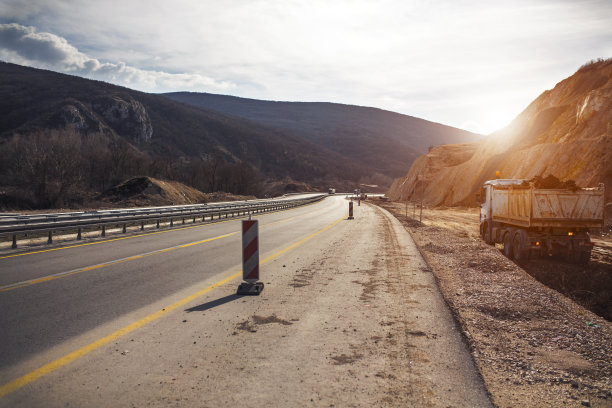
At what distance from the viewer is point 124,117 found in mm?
109438

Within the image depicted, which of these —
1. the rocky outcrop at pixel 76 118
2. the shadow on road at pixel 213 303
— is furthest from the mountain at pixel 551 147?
the rocky outcrop at pixel 76 118

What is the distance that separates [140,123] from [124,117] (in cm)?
427

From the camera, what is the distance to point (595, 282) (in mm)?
10000

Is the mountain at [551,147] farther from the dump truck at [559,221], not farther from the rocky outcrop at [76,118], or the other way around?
the rocky outcrop at [76,118]

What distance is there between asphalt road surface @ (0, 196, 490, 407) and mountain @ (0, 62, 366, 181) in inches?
3163

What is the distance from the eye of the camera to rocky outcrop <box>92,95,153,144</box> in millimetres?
107625

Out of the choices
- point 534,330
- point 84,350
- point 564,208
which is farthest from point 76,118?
point 534,330

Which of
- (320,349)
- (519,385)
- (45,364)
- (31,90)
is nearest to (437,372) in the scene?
(519,385)

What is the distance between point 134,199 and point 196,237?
24538 millimetres

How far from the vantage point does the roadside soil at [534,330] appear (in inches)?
146

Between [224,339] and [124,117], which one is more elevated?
[124,117]

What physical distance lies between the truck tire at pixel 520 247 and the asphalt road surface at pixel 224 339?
14.5 feet

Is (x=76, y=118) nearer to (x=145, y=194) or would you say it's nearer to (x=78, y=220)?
(x=145, y=194)

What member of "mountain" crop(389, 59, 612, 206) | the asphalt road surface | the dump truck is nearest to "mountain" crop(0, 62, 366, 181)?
"mountain" crop(389, 59, 612, 206)
